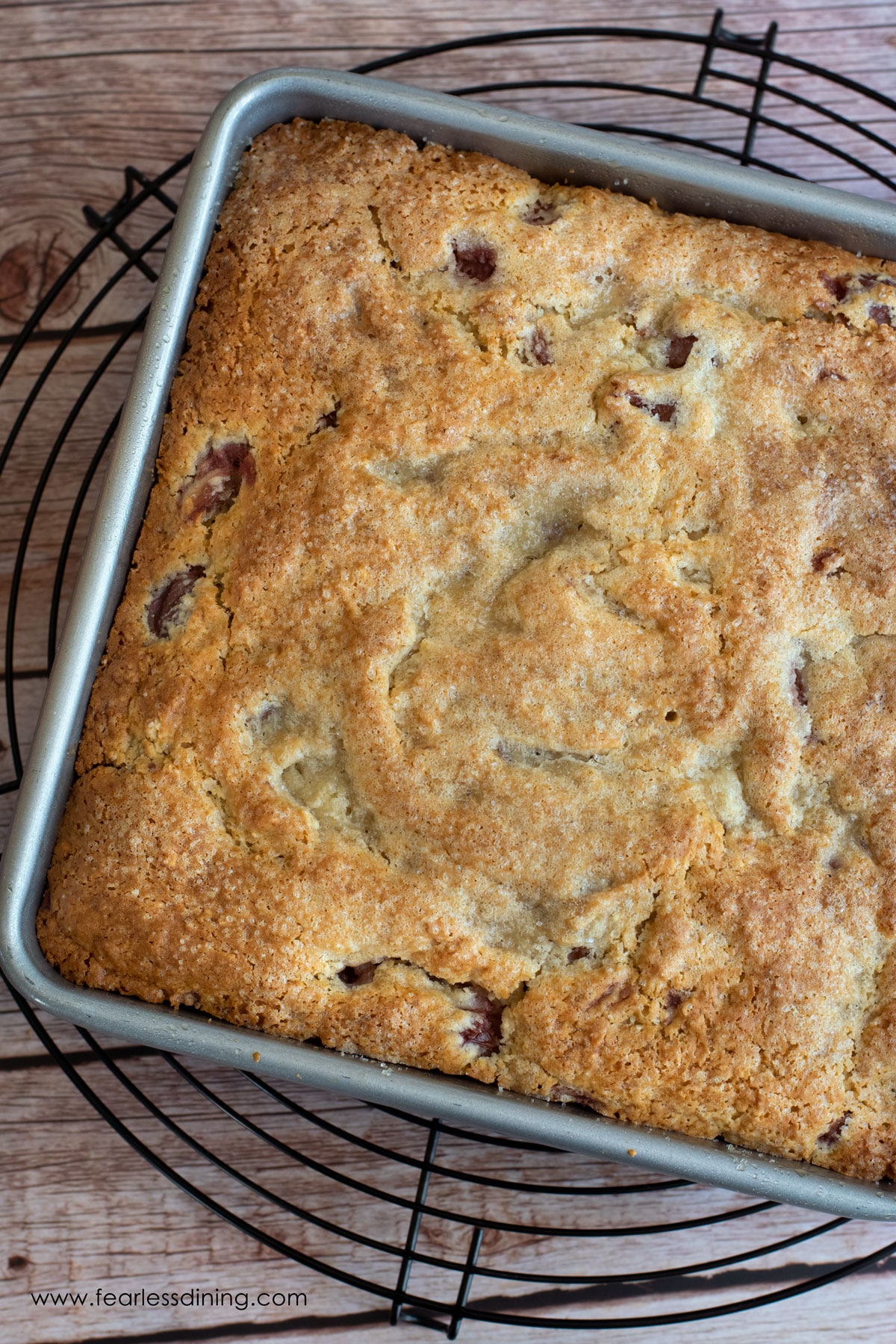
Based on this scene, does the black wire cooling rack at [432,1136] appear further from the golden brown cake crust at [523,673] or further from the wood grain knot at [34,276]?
the golden brown cake crust at [523,673]

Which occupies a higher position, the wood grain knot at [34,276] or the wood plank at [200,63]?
the wood plank at [200,63]

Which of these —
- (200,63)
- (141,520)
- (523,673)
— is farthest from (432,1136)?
(200,63)

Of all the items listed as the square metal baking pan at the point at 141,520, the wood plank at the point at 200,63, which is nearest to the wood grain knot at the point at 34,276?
the wood plank at the point at 200,63

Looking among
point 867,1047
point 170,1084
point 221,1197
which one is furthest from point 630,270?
point 221,1197

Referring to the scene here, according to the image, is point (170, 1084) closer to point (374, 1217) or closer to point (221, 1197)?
point (221, 1197)

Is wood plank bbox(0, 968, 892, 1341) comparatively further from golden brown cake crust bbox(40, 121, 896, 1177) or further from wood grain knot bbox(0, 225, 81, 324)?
wood grain knot bbox(0, 225, 81, 324)

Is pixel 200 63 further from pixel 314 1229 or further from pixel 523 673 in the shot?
pixel 314 1229

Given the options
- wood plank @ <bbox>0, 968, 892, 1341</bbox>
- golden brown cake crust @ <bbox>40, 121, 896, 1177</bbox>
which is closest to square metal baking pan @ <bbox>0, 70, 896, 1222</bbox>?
golden brown cake crust @ <bbox>40, 121, 896, 1177</bbox>

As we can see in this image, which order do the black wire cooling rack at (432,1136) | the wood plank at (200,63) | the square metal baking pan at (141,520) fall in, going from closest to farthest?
the square metal baking pan at (141,520) → the black wire cooling rack at (432,1136) → the wood plank at (200,63)
